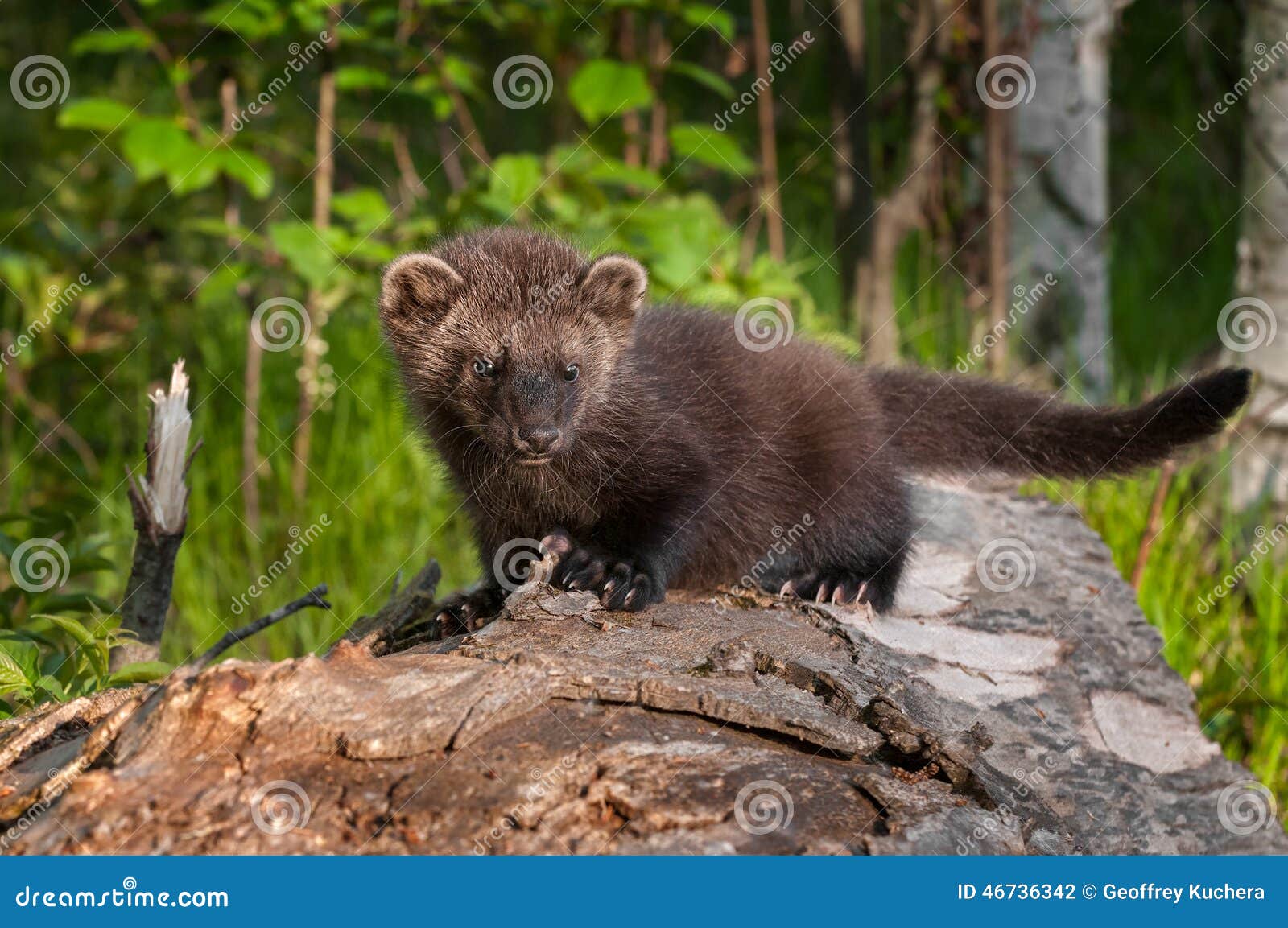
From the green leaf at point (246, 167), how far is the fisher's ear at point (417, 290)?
1093 millimetres

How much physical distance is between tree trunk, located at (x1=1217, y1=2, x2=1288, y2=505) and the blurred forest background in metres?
0.01

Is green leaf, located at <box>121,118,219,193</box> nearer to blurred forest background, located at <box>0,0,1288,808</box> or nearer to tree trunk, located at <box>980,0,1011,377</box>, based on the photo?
blurred forest background, located at <box>0,0,1288,808</box>

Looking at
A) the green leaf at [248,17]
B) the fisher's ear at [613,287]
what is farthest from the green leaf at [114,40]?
the fisher's ear at [613,287]

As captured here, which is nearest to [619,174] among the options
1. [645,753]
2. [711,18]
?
[711,18]

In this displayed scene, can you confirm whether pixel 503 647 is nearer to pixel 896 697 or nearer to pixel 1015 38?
pixel 896 697

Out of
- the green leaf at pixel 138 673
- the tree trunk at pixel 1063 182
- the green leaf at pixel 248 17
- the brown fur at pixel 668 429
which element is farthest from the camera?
the tree trunk at pixel 1063 182

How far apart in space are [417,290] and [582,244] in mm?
1093

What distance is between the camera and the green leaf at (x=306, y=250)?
16.2 ft

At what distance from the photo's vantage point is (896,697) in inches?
107

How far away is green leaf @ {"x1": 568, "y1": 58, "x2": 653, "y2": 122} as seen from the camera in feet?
16.4

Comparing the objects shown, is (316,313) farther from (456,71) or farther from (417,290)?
(417,290)

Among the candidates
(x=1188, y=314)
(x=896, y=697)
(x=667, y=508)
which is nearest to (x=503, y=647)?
(x=896, y=697)

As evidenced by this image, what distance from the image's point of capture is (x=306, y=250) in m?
4.99

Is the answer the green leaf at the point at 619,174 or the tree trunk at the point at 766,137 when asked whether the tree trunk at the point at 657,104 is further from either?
the green leaf at the point at 619,174
